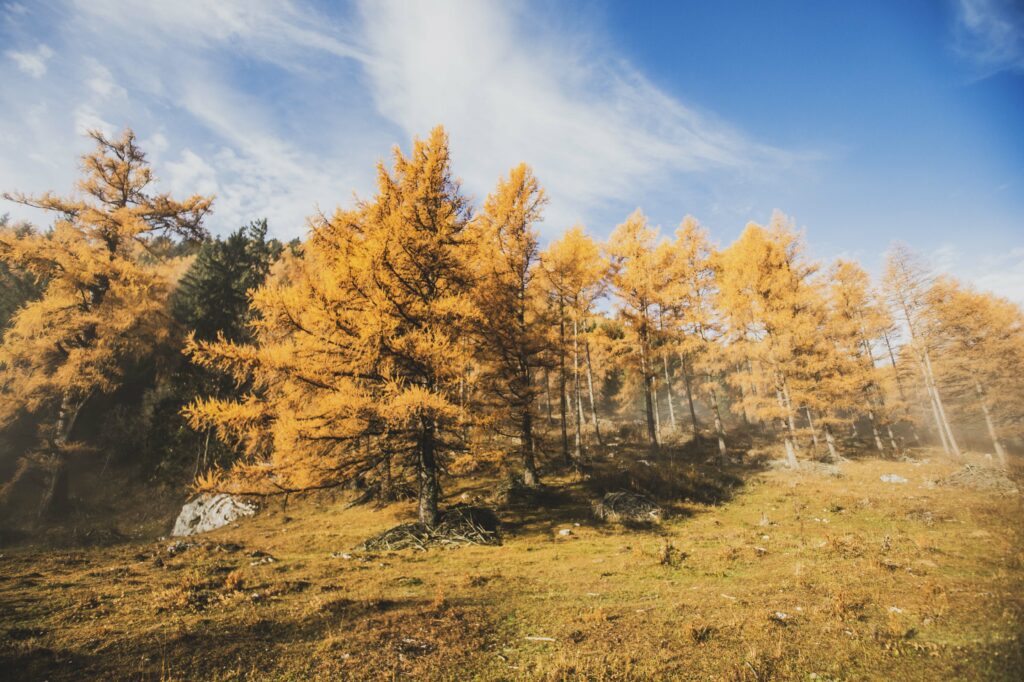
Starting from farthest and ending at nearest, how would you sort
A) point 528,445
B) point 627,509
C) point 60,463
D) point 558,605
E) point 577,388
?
point 577,388 < point 60,463 < point 528,445 < point 627,509 < point 558,605

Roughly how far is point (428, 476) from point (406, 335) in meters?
4.08

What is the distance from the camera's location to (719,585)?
7195 millimetres

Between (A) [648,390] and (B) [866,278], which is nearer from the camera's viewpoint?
(A) [648,390]

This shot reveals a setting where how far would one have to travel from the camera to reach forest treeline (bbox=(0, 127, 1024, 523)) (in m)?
9.29

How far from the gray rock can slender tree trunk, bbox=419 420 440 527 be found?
30.2 ft

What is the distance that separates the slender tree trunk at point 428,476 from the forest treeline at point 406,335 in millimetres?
76

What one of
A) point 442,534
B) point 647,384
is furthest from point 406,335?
point 647,384

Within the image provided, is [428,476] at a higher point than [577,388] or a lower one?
lower

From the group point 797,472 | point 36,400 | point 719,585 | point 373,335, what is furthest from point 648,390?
point 36,400

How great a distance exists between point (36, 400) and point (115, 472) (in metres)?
7.45

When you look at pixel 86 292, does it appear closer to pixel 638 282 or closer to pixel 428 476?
pixel 428 476

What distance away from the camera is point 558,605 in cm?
629

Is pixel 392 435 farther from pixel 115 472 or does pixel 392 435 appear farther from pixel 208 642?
pixel 115 472

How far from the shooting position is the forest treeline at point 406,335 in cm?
929
